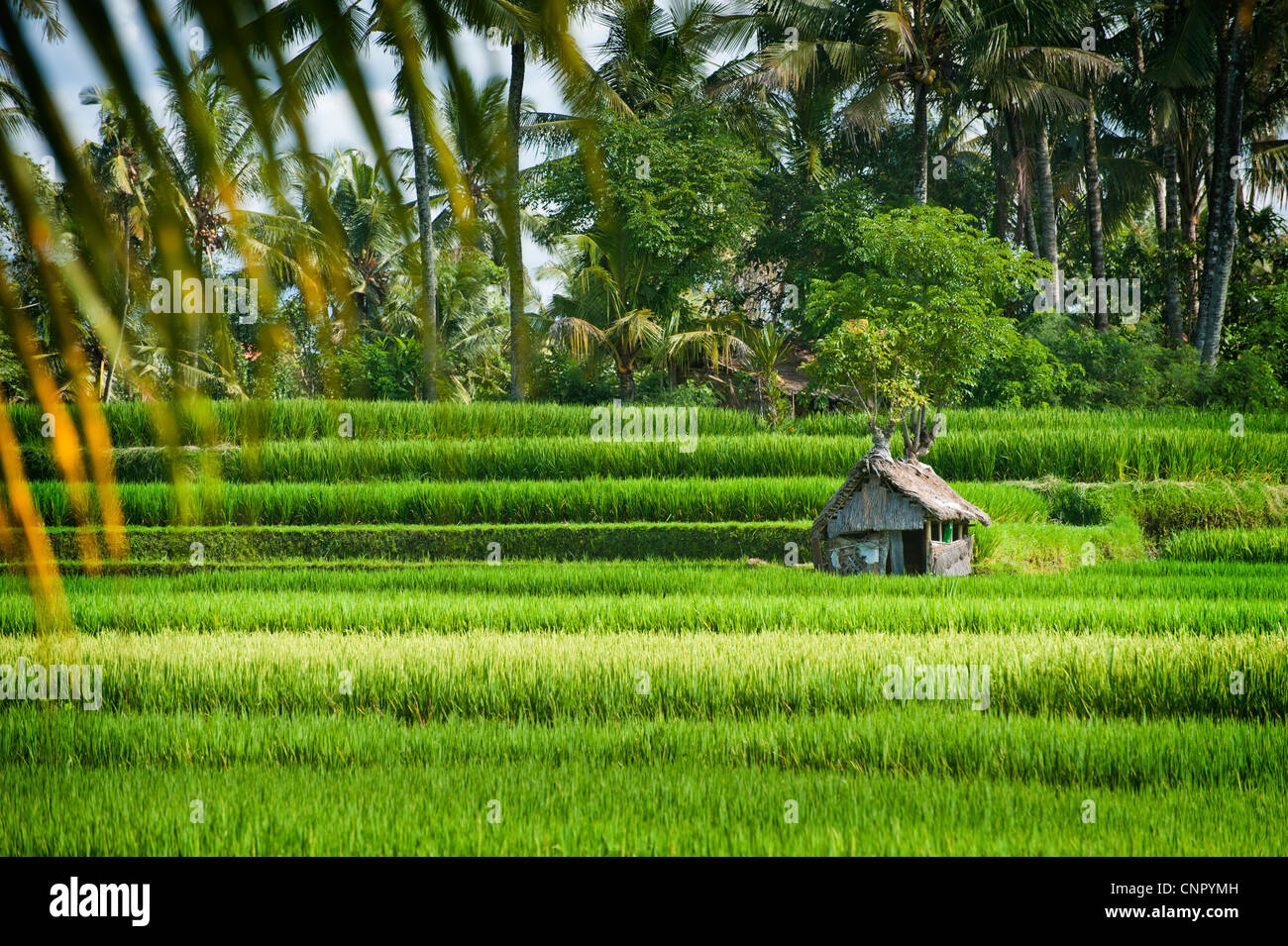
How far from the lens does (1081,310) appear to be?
68.7 ft

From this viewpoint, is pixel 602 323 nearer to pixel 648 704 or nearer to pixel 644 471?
pixel 644 471

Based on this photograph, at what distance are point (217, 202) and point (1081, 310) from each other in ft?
76.3

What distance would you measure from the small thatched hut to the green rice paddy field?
0.65 m

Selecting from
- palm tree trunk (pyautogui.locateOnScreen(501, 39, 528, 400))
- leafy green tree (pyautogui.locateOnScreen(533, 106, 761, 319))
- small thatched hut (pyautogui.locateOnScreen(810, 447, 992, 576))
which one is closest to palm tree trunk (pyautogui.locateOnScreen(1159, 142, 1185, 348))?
leafy green tree (pyautogui.locateOnScreen(533, 106, 761, 319))

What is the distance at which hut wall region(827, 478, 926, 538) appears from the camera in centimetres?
880

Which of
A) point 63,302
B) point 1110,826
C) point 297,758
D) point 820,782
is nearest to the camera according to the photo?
point 63,302

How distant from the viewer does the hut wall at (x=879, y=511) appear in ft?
28.9

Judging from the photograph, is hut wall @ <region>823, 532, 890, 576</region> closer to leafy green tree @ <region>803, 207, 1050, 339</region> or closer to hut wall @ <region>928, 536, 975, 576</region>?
hut wall @ <region>928, 536, 975, 576</region>

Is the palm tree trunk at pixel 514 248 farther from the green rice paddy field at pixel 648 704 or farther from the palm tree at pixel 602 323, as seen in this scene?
the palm tree at pixel 602 323

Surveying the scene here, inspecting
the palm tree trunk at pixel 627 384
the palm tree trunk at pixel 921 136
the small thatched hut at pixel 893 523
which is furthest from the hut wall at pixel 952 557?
the palm tree trunk at pixel 627 384

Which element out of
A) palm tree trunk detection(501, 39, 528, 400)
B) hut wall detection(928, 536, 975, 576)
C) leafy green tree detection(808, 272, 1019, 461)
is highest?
leafy green tree detection(808, 272, 1019, 461)
